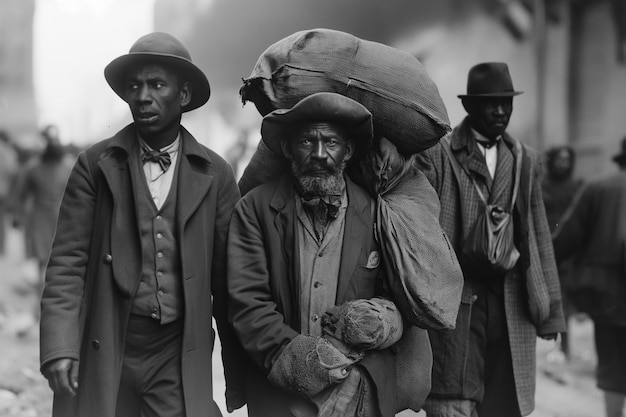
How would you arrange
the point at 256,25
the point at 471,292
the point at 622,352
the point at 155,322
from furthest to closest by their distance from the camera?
the point at 256,25
the point at 622,352
the point at 471,292
the point at 155,322

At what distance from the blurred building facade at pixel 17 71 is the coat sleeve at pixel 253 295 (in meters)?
6.53

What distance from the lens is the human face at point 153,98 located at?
2695 mm

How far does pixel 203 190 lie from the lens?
2.77 m

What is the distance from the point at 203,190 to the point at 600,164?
6.84m

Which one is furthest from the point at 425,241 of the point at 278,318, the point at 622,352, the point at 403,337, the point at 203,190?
the point at 622,352

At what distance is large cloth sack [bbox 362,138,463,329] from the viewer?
2572 mm

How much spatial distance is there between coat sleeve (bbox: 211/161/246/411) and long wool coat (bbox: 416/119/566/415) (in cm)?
104

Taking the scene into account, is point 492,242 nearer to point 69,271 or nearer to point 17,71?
point 69,271

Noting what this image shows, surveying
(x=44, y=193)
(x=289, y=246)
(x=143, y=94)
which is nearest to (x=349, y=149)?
(x=289, y=246)

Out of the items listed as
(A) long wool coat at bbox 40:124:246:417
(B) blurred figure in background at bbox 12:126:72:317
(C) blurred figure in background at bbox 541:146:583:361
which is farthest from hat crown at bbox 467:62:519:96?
(B) blurred figure in background at bbox 12:126:72:317

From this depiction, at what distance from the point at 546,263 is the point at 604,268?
1640 millimetres

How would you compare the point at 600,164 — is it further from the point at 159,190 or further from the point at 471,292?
the point at 159,190

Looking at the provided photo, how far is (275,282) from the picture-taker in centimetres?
262

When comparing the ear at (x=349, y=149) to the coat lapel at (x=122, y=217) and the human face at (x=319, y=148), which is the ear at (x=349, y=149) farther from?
the coat lapel at (x=122, y=217)
